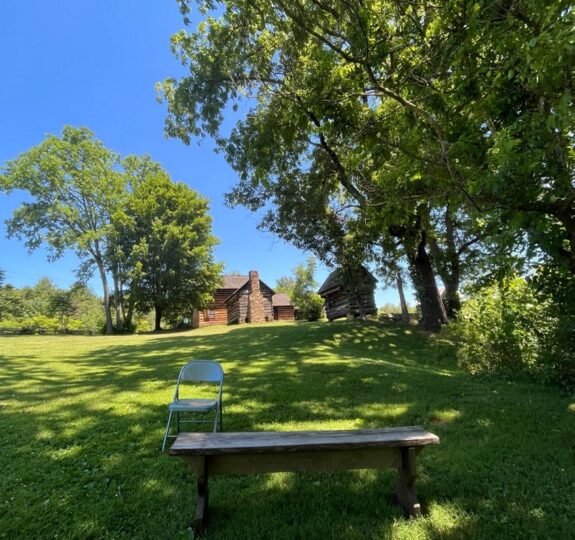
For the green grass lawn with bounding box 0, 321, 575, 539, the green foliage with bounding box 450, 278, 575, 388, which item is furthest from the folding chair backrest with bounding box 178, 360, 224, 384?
the green foliage with bounding box 450, 278, 575, 388

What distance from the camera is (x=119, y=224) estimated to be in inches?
1104

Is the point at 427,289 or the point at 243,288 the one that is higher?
the point at 243,288

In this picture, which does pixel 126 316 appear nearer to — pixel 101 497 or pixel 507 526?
pixel 101 497

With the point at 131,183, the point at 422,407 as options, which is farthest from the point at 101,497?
the point at 131,183

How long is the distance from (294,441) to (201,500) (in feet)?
2.80

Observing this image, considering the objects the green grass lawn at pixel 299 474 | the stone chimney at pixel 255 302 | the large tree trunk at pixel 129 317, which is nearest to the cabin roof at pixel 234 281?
the stone chimney at pixel 255 302

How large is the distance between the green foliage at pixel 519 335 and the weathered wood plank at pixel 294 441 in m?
4.31

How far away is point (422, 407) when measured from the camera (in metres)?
5.00

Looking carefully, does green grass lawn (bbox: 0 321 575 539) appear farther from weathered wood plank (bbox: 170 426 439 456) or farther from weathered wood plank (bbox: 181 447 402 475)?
weathered wood plank (bbox: 170 426 439 456)

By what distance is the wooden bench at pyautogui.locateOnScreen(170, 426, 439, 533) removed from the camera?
8.13ft

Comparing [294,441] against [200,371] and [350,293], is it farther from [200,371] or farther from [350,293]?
[350,293]

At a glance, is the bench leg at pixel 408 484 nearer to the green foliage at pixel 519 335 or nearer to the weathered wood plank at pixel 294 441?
the weathered wood plank at pixel 294 441

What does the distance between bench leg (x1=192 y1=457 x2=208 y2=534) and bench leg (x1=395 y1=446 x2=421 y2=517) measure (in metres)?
1.54

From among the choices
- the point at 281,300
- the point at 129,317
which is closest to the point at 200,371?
the point at 129,317
